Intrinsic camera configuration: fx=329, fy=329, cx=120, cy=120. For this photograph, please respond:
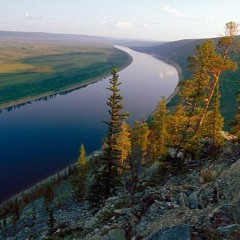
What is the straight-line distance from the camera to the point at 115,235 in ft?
73.8

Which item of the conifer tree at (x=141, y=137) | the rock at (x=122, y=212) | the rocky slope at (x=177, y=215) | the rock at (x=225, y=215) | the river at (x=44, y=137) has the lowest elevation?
the river at (x=44, y=137)

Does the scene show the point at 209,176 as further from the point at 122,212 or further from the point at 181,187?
the point at 122,212

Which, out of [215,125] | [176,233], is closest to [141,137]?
[215,125]

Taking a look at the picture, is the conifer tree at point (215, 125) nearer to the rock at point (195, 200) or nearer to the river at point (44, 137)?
the rock at point (195, 200)

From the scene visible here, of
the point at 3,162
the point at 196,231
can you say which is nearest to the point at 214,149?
the point at 196,231

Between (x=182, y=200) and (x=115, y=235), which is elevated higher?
(x=182, y=200)

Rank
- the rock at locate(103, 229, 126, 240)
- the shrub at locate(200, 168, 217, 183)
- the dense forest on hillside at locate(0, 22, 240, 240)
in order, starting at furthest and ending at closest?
the shrub at locate(200, 168, 217, 183) < the rock at locate(103, 229, 126, 240) < the dense forest on hillside at locate(0, 22, 240, 240)

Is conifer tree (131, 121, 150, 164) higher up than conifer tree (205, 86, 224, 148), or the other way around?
conifer tree (205, 86, 224, 148)

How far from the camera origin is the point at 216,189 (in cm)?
2494

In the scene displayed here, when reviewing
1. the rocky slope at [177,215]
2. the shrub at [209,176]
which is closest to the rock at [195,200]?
the rocky slope at [177,215]

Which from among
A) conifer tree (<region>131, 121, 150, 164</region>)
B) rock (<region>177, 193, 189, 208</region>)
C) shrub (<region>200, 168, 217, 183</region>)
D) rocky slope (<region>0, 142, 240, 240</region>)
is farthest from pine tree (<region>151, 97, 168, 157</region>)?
rock (<region>177, 193, 189, 208</region>)

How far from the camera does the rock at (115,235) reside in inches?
874

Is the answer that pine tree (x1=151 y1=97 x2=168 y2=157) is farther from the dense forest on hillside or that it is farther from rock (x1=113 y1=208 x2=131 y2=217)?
rock (x1=113 y1=208 x2=131 y2=217)

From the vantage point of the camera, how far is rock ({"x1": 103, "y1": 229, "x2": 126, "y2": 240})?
22.2 metres
